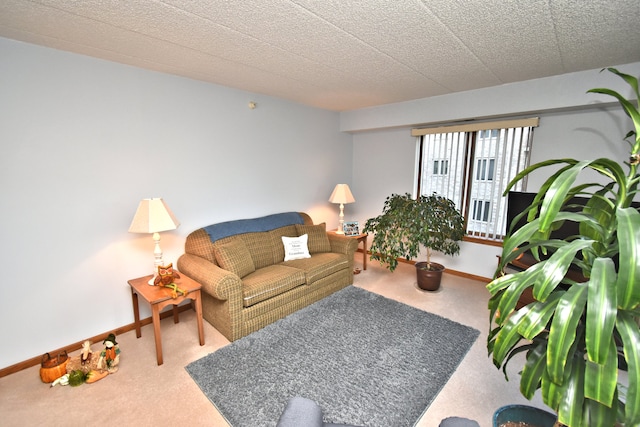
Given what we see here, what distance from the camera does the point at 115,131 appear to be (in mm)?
2537

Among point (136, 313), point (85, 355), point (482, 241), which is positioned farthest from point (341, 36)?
point (482, 241)

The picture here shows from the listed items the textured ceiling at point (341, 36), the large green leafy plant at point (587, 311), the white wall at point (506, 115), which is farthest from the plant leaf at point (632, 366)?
the white wall at point (506, 115)

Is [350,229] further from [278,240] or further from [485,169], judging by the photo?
[485,169]

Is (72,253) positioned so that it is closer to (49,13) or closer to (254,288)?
(254,288)

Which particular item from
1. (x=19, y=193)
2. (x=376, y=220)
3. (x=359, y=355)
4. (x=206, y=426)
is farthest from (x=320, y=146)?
(x=206, y=426)

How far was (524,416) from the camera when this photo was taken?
132cm

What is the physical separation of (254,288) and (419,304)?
75.0 inches

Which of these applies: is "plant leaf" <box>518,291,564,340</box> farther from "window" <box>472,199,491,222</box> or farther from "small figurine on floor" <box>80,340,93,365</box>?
"window" <box>472,199,491,222</box>

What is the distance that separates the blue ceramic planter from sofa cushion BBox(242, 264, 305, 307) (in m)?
1.98

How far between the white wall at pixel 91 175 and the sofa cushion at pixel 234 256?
19.6 inches

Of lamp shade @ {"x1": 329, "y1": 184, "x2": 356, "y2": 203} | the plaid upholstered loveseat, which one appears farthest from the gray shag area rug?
lamp shade @ {"x1": 329, "y1": 184, "x2": 356, "y2": 203}

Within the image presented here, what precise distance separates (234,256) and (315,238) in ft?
4.06

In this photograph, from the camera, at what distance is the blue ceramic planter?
1.28 meters

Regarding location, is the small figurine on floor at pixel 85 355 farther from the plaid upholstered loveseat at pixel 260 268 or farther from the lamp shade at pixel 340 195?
the lamp shade at pixel 340 195
